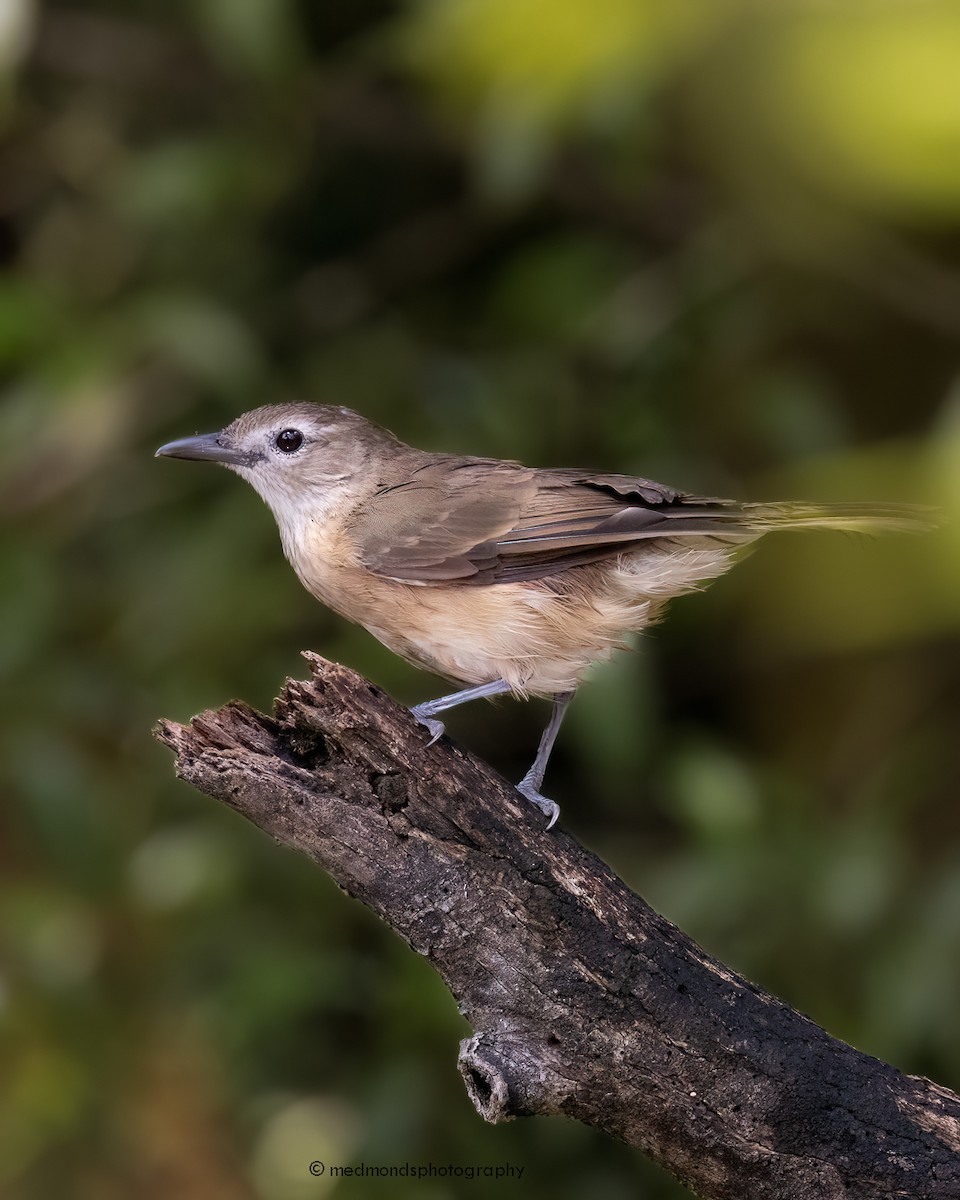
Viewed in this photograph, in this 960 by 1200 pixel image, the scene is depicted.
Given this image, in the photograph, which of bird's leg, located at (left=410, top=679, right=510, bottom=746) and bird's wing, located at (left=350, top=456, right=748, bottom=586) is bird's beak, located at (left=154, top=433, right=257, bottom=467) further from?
bird's leg, located at (left=410, top=679, right=510, bottom=746)

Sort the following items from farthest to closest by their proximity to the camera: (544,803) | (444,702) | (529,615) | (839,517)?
1. (529,615)
2. (444,702)
3. (544,803)
4. (839,517)

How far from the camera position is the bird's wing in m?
4.13

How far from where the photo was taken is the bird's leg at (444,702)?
351 cm

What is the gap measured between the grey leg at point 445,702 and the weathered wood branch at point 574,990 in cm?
11

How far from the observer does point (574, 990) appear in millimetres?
3252

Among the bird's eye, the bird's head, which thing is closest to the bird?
the bird's head

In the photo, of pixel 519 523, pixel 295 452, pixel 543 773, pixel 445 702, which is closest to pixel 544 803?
pixel 445 702

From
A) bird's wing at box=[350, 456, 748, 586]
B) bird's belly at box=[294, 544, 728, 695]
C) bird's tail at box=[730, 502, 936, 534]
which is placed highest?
bird's tail at box=[730, 502, 936, 534]

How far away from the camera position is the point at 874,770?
6328mm

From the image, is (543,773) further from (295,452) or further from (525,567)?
(295,452)

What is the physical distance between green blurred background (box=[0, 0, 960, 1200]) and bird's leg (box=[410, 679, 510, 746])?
1.02 metres

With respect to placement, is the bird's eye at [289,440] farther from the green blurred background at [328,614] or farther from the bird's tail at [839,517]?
the bird's tail at [839,517]

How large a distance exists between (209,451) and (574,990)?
8.69 feet

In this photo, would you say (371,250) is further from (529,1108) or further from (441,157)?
(529,1108)
